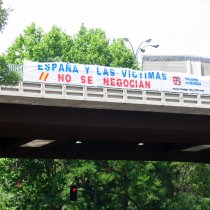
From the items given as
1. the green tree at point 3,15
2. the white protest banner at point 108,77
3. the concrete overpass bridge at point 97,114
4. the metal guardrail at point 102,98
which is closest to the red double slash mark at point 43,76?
the white protest banner at point 108,77

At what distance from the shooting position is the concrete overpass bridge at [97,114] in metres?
32.7

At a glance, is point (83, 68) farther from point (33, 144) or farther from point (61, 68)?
point (33, 144)

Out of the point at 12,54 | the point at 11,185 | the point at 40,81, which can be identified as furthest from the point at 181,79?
the point at 12,54

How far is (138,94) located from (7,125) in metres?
8.07

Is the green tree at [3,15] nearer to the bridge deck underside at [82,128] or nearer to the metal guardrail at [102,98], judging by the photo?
the metal guardrail at [102,98]

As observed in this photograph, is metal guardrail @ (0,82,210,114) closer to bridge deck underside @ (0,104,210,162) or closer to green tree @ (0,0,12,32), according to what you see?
bridge deck underside @ (0,104,210,162)

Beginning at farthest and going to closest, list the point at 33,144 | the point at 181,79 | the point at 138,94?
1. the point at 33,144
2. the point at 181,79
3. the point at 138,94

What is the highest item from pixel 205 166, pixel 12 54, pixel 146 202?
pixel 12 54

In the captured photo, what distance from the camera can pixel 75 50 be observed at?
68250 mm

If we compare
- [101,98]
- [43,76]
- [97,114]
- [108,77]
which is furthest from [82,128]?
[108,77]

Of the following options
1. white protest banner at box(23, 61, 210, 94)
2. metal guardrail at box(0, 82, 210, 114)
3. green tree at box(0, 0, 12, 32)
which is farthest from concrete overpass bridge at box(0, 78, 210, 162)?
green tree at box(0, 0, 12, 32)

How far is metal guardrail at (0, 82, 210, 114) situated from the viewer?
31.8 m

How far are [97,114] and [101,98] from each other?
209 centimetres

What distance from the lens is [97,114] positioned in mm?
35469
